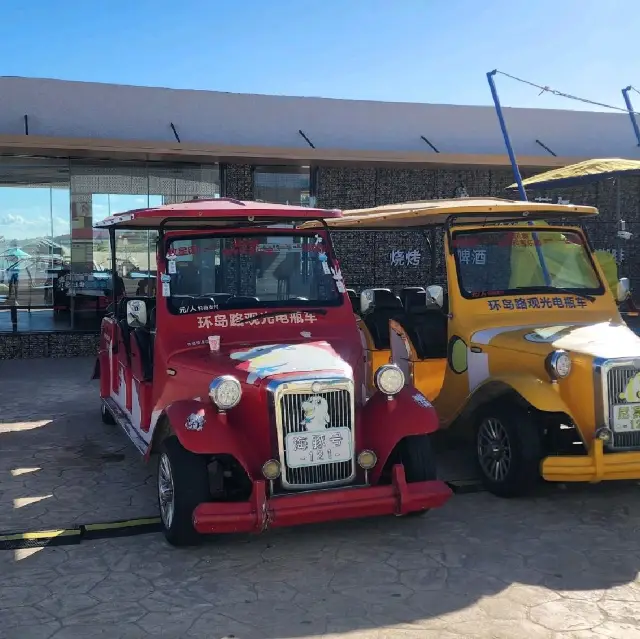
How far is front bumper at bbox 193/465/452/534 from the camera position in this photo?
385 centimetres

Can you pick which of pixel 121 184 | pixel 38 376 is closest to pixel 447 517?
pixel 38 376

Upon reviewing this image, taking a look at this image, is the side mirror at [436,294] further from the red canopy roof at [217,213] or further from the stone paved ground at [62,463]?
the stone paved ground at [62,463]

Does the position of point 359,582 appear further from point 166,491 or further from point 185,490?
point 166,491

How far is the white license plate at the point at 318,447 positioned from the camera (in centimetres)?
409

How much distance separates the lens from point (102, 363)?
23.3 feet

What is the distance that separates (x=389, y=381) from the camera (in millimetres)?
4422

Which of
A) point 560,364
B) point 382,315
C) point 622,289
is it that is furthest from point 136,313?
point 622,289

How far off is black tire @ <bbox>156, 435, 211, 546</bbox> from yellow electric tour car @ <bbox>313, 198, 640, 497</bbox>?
1.77m

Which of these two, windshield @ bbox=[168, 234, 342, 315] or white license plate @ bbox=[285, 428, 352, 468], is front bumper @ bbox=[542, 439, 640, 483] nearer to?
white license plate @ bbox=[285, 428, 352, 468]

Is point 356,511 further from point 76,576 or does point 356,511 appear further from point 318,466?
point 76,576

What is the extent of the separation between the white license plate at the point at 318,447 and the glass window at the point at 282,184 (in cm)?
830

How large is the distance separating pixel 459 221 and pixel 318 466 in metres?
2.68

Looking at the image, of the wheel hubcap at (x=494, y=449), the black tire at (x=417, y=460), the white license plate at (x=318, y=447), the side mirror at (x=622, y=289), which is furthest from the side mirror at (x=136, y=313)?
the side mirror at (x=622, y=289)

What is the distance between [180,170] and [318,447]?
8523 mm
